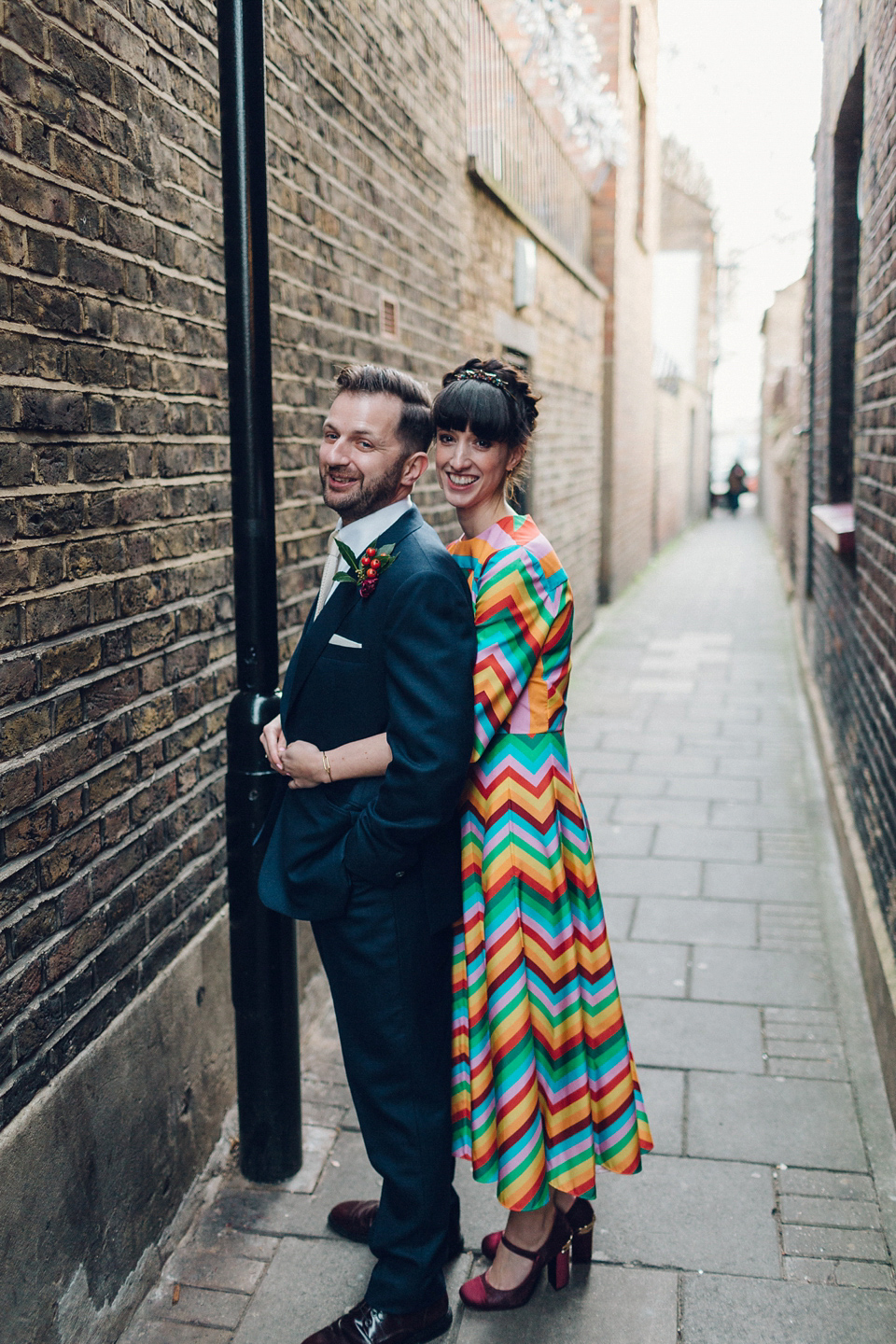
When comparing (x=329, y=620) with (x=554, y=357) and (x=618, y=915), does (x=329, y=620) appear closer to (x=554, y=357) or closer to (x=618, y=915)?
(x=618, y=915)

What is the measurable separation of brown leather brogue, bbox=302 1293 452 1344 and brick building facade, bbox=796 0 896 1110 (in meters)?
1.49

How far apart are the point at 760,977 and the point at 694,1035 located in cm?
51

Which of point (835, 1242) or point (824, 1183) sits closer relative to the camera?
point (835, 1242)

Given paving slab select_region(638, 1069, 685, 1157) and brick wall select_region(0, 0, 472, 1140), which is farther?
paving slab select_region(638, 1069, 685, 1157)

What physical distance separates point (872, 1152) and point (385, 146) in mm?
3858

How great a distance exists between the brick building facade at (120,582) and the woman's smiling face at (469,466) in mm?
690

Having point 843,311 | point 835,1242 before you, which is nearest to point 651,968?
point 835,1242

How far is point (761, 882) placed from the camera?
16.1ft

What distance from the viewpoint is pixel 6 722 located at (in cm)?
197

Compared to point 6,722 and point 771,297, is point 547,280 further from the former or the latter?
point 771,297

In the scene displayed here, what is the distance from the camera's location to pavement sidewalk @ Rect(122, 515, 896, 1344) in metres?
2.46

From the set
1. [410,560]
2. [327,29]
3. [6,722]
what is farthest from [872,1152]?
[327,29]

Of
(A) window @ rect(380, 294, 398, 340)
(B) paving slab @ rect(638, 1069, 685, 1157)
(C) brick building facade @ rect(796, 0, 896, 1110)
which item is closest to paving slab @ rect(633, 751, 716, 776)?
(C) brick building facade @ rect(796, 0, 896, 1110)

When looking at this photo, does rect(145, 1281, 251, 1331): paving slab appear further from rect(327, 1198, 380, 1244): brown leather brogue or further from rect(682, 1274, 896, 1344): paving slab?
rect(682, 1274, 896, 1344): paving slab
